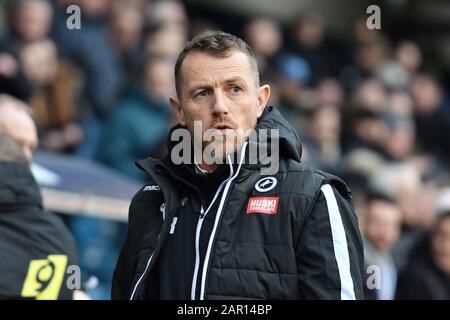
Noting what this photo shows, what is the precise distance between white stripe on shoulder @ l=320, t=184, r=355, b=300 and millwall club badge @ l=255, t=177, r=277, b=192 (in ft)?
0.49

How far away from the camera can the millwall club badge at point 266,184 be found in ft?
9.09

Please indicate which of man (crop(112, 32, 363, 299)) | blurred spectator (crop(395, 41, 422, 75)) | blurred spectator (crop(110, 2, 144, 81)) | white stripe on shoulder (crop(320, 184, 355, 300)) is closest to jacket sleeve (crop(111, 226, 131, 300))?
man (crop(112, 32, 363, 299))

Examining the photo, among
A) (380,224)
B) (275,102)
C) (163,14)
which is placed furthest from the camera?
(275,102)

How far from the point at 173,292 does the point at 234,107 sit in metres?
0.59

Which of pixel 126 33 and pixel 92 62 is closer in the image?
pixel 92 62

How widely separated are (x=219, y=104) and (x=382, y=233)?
4453mm

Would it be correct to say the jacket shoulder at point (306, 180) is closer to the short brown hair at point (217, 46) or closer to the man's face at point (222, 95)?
the man's face at point (222, 95)

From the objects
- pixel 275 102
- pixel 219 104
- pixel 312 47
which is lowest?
pixel 219 104

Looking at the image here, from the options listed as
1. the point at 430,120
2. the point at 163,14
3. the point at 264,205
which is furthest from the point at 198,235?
the point at 430,120

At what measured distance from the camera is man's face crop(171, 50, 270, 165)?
290 cm

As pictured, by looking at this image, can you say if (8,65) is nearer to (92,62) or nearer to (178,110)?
(92,62)

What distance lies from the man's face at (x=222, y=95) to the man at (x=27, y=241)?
1227mm

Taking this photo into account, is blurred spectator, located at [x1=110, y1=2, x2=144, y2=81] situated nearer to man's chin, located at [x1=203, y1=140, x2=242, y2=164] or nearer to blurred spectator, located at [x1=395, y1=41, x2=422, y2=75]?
blurred spectator, located at [x1=395, y1=41, x2=422, y2=75]

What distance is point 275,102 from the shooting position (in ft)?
30.2
